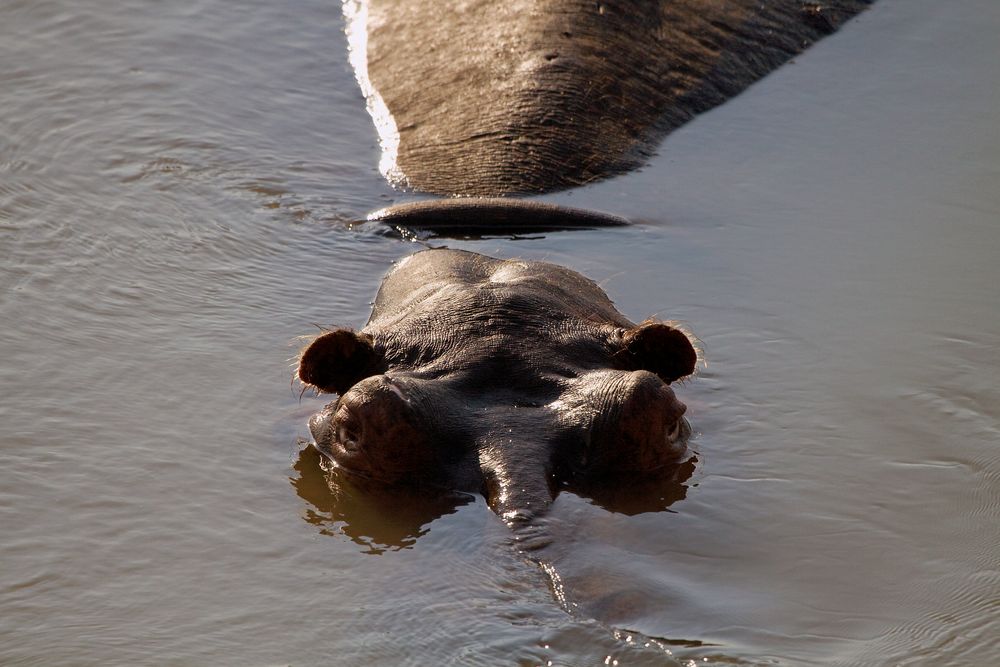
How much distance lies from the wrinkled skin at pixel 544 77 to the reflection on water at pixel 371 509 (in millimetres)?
3131

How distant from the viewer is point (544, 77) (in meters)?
8.59

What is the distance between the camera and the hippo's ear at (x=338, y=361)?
5250 mm

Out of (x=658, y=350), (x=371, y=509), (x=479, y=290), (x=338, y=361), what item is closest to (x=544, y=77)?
(x=479, y=290)

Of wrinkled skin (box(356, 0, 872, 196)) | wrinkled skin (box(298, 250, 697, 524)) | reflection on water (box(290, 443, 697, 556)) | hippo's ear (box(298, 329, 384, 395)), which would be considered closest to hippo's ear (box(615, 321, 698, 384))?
wrinkled skin (box(298, 250, 697, 524))

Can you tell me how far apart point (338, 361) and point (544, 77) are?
3689 millimetres

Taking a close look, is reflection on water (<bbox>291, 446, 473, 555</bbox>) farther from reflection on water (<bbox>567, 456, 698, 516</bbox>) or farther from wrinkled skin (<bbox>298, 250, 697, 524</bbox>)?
reflection on water (<bbox>567, 456, 698, 516</bbox>)

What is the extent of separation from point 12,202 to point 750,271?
3.64 metres

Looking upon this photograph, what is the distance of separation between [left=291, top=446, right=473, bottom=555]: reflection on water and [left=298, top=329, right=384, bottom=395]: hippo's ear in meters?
0.32

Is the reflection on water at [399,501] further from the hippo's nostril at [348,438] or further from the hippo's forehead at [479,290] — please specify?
the hippo's forehead at [479,290]

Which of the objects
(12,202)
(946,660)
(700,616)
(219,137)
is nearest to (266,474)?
(700,616)

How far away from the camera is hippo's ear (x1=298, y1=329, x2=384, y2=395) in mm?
5250

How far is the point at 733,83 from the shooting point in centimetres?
944

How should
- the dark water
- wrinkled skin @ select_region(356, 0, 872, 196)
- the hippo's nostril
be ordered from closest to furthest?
the dark water, the hippo's nostril, wrinkled skin @ select_region(356, 0, 872, 196)

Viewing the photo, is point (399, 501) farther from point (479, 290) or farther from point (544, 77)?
point (544, 77)
